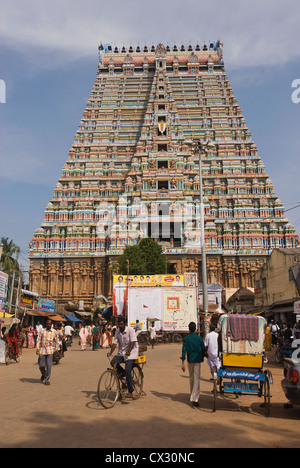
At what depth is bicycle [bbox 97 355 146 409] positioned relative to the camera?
8.37m

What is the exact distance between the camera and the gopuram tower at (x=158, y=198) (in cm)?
5288

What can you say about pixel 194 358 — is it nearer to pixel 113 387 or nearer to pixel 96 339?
pixel 113 387

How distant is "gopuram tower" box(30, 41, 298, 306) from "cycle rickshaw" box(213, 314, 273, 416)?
40.7 metres

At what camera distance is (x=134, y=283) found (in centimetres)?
3134

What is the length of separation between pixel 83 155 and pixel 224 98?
1016 inches

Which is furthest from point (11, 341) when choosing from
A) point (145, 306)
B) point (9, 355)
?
point (145, 306)

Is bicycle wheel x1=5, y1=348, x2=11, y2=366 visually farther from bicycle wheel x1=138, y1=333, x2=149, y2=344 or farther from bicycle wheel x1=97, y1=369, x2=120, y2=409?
bicycle wheel x1=138, y1=333, x2=149, y2=344

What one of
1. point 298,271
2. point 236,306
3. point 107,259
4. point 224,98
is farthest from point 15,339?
point 224,98

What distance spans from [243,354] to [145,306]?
19310mm

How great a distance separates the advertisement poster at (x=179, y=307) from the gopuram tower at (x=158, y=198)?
22127mm

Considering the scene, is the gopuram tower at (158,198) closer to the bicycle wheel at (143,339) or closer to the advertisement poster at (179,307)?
the advertisement poster at (179,307)

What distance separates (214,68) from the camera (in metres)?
74.1

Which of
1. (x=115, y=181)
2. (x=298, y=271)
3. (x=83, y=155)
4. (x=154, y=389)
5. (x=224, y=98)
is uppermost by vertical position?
(x=224, y=98)
